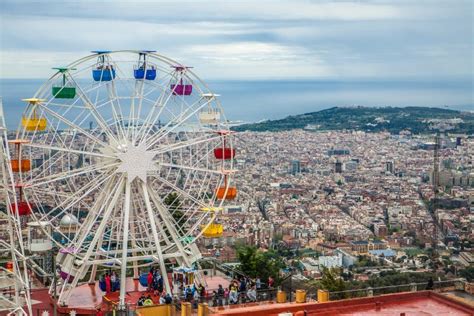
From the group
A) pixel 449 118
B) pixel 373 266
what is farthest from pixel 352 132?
pixel 373 266

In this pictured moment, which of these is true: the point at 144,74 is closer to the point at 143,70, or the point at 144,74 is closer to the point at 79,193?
the point at 143,70

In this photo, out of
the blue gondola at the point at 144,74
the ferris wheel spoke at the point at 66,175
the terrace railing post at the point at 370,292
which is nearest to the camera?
the terrace railing post at the point at 370,292

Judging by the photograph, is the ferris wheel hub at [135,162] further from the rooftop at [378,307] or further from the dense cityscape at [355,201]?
the dense cityscape at [355,201]

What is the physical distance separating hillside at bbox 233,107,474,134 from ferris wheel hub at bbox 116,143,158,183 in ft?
227

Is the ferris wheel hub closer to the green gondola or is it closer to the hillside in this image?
the green gondola

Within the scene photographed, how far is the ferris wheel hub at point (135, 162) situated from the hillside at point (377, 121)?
227 ft

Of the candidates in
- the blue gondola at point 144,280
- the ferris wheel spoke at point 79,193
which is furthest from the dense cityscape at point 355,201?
the ferris wheel spoke at point 79,193

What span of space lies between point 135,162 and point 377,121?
89195 mm

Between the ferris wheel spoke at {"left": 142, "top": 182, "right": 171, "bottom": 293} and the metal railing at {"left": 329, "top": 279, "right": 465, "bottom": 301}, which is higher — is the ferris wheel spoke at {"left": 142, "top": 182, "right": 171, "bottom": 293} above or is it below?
above

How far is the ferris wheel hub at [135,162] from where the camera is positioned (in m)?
19.5

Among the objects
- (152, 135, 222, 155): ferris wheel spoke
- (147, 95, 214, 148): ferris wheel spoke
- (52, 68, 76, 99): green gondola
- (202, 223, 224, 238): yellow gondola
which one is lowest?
(202, 223, 224, 238): yellow gondola

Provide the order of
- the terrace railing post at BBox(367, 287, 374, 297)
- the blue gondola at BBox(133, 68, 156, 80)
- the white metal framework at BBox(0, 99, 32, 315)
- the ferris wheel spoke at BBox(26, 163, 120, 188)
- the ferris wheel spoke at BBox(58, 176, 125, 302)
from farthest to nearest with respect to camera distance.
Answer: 1. the blue gondola at BBox(133, 68, 156, 80)
2. the ferris wheel spoke at BBox(26, 163, 120, 188)
3. the ferris wheel spoke at BBox(58, 176, 125, 302)
4. the terrace railing post at BBox(367, 287, 374, 297)
5. the white metal framework at BBox(0, 99, 32, 315)

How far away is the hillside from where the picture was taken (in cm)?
9279

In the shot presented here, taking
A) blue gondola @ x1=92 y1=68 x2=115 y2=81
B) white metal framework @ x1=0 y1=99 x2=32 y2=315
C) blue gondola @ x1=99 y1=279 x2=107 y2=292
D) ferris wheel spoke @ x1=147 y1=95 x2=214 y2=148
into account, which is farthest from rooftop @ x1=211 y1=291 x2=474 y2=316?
blue gondola @ x1=92 y1=68 x2=115 y2=81
